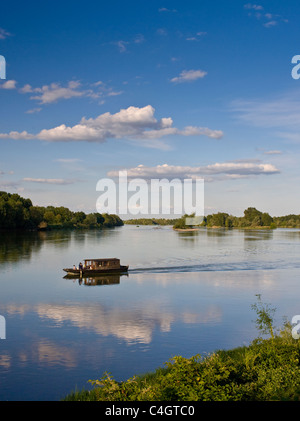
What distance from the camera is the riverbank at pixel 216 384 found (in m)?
12.5

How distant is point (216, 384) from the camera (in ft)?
42.5

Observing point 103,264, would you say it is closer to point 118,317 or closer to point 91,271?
point 91,271

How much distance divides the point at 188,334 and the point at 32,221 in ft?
470

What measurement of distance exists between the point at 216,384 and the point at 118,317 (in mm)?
19616

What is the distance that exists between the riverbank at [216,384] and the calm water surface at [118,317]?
482 cm

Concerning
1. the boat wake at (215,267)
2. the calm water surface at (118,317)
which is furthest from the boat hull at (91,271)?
the boat wake at (215,267)

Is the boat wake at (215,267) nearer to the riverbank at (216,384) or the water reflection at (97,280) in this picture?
the water reflection at (97,280)

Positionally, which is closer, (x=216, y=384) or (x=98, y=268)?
(x=216, y=384)

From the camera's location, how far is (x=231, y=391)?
13.1 meters

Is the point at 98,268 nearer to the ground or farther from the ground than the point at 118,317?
farther from the ground

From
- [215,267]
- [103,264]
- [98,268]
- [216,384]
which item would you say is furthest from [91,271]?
[216,384]
